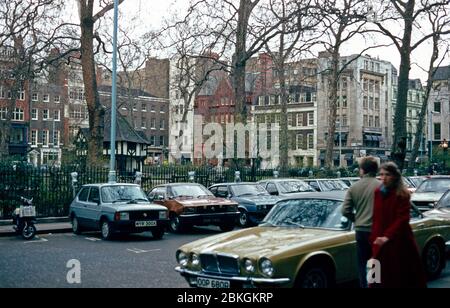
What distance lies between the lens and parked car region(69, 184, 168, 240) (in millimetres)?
16234

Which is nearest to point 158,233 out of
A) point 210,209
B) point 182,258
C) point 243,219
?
point 210,209

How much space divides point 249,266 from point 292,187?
16.4m

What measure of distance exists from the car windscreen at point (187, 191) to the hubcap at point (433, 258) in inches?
402

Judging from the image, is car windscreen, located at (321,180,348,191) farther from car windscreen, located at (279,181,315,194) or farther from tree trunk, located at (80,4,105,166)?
tree trunk, located at (80,4,105,166)

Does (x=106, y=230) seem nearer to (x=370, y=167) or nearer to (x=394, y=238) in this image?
(x=370, y=167)

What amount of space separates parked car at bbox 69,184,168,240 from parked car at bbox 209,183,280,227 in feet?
13.4

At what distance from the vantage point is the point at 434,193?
19109mm

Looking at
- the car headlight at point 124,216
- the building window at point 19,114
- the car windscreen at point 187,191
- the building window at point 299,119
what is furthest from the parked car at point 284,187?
the building window at point 299,119

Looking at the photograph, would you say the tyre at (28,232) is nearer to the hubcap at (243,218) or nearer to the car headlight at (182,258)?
the hubcap at (243,218)

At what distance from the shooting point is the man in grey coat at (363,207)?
7.52m

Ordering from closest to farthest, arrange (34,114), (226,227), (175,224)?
(175,224), (226,227), (34,114)

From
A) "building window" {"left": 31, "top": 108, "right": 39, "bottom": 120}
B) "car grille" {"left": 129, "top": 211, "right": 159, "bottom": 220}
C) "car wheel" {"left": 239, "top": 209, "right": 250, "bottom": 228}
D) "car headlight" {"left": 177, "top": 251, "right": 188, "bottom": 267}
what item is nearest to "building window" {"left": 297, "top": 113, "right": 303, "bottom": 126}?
"building window" {"left": 31, "top": 108, "right": 39, "bottom": 120}

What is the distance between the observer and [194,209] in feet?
59.3
